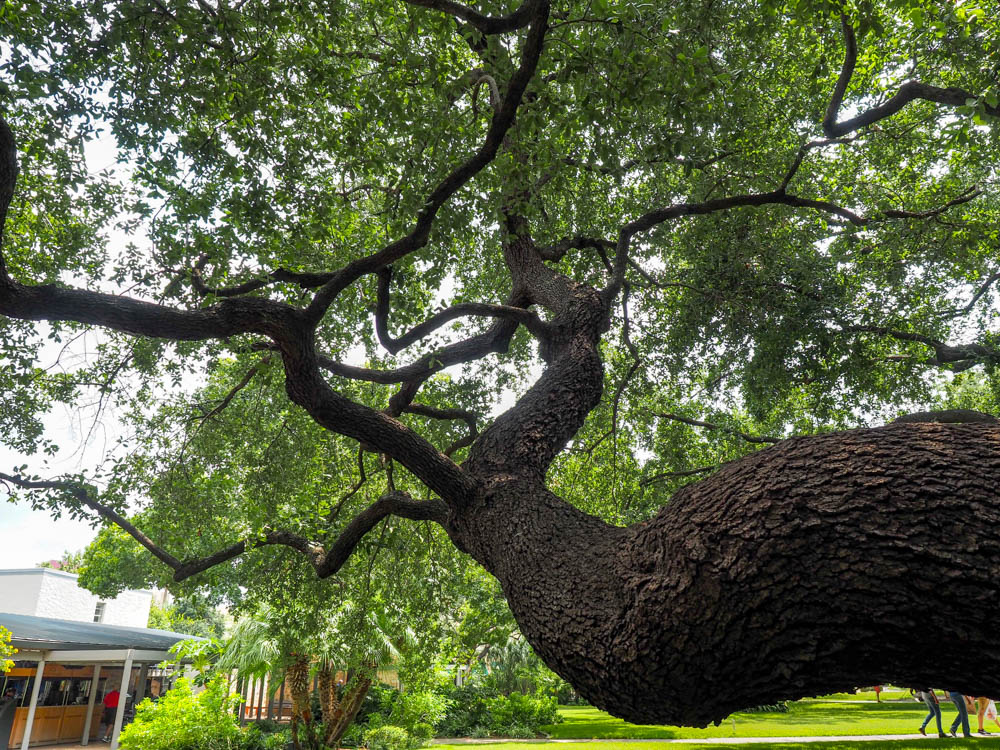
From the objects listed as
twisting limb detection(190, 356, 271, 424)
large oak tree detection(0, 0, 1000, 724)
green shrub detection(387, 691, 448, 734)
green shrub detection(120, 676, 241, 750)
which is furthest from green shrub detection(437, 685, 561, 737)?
twisting limb detection(190, 356, 271, 424)

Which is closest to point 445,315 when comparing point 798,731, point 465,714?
point 798,731

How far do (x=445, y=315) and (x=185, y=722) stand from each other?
1171 cm

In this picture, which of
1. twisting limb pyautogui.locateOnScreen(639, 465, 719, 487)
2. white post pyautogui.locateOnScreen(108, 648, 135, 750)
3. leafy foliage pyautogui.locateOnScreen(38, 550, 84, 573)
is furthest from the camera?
leafy foliage pyautogui.locateOnScreen(38, 550, 84, 573)

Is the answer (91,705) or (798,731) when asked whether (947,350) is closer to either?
(798,731)

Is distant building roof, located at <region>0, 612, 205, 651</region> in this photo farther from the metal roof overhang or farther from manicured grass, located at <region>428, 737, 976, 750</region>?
manicured grass, located at <region>428, 737, 976, 750</region>

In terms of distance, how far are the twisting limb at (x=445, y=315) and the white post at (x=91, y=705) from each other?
21568 millimetres

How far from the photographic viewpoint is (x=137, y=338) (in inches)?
282

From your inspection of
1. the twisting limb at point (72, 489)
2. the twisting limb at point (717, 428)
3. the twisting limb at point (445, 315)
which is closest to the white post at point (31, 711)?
the twisting limb at point (72, 489)

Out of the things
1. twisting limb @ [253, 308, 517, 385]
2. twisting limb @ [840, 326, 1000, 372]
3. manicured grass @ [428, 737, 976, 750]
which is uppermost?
twisting limb @ [840, 326, 1000, 372]

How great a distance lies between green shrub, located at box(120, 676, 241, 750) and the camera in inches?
456

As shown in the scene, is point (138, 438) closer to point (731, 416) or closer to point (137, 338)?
point (137, 338)

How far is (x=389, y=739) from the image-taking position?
14.7 m

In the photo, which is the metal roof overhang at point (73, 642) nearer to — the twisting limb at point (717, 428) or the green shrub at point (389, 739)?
the green shrub at point (389, 739)

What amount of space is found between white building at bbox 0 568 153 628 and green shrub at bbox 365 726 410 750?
19176 mm
